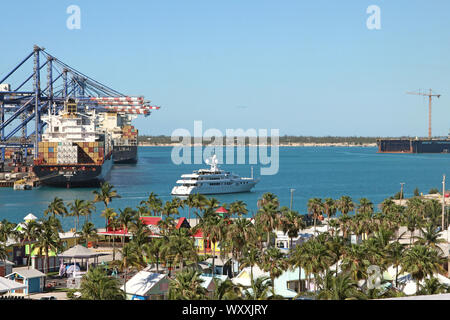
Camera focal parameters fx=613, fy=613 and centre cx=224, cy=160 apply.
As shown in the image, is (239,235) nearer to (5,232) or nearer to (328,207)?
(5,232)

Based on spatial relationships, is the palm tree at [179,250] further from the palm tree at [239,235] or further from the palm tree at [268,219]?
the palm tree at [268,219]

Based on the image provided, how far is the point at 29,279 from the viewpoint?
31.7 metres

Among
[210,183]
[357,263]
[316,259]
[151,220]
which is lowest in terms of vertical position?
[210,183]

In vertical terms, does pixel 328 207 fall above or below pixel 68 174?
above

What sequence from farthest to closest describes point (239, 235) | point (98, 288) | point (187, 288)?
1. point (239, 235)
2. point (98, 288)
3. point (187, 288)

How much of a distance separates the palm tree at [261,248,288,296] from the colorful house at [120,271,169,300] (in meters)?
4.81

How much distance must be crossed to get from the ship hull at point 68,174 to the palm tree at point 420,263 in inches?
3334

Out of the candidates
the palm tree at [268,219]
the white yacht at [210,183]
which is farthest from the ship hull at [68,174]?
the palm tree at [268,219]

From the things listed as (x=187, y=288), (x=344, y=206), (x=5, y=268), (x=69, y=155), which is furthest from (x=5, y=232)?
(x=69, y=155)

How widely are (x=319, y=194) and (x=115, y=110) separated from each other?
103362 mm

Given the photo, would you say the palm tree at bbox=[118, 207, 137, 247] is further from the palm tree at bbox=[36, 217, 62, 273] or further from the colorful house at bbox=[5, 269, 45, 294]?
the colorful house at bbox=[5, 269, 45, 294]

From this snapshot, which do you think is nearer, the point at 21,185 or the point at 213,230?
the point at 213,230

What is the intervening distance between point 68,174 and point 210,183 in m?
26.8

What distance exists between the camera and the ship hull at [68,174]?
105 m
